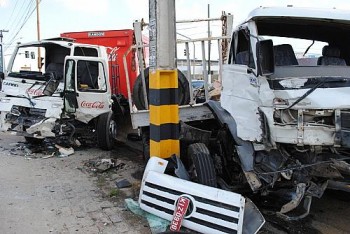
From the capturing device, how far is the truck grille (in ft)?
13.1

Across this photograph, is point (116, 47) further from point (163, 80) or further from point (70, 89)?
point (163, 80)

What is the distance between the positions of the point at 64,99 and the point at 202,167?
471 cm

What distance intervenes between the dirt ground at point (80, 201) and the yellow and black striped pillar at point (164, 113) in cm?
92

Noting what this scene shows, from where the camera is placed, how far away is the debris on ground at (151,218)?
172 inches

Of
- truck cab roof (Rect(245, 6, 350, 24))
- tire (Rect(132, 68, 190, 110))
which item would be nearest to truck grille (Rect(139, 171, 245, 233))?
truck cab roof (Rect(245, 6, 350, 24))

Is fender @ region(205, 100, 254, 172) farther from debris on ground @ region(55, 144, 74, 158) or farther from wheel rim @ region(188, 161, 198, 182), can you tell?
debris on ground @ region(55, 144, 74, 158)

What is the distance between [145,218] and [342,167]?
7.64ft

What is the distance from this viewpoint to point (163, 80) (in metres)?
5.07

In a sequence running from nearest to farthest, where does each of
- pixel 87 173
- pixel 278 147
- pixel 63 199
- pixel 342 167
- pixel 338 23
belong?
1. pixel 342 167
2. pixel 278 147
3. pixel 338 23
4. pixel 63 199
5. pixel 87 173

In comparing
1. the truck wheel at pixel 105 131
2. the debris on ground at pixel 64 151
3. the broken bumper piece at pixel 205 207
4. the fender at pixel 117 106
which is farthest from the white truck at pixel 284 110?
the fender at pixel 117 106

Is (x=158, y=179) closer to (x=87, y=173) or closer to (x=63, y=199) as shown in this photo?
(x=63, y=199)

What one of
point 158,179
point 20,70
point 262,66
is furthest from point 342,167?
point 20,70

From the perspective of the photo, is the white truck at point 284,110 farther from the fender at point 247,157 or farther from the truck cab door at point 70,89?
the truck cab door at point 70,89

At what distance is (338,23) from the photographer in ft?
14.8
